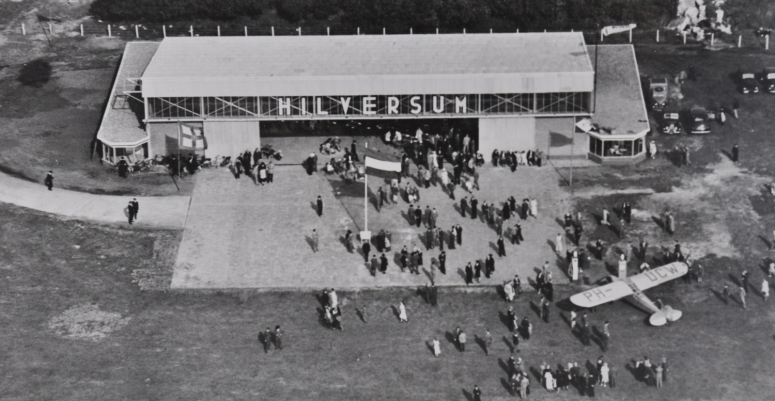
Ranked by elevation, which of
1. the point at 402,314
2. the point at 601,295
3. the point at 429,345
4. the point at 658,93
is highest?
the point at 658,93

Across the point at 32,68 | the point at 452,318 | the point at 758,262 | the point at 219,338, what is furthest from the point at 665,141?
the point at 32,68

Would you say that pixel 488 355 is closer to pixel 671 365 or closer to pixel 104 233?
pixel 671 365

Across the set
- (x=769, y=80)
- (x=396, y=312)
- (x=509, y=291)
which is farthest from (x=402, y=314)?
(x=769, y=80)

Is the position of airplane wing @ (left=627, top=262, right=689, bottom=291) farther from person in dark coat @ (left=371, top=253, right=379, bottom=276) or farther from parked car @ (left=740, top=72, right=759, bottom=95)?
parked car @ (left=740, top=72, right=759, bottom=95)

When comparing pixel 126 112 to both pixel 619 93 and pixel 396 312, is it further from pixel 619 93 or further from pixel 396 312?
pixel 619 93

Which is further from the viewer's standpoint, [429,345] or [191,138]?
[191,138]

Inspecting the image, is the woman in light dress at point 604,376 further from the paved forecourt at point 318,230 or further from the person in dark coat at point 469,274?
the person in dark coat at point 469,274

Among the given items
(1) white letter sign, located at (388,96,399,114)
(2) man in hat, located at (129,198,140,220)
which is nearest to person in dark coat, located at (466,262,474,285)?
(1) white letter sign, located at (388,96,399,114)
